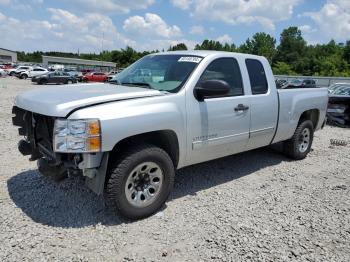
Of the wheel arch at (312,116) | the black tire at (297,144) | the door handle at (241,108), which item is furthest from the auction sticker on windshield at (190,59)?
the wheel arch at (312,116)

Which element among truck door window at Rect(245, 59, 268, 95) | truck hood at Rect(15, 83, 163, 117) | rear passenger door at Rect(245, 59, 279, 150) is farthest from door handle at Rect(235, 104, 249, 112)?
truck hood at Rect(15, 83, 163, 117)

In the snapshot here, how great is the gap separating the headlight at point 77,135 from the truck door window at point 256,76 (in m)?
2.70

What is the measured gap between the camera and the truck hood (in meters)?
3.32

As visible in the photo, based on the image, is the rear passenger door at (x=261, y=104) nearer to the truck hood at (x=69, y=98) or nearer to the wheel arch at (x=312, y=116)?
the wheel arch at (x=312, y=116)

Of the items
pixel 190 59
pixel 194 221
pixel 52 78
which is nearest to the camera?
pixel 194 221

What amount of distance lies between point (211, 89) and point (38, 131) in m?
2.08

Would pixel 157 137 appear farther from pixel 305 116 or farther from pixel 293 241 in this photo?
pixel 305 116

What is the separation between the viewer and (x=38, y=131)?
3938 millimetres

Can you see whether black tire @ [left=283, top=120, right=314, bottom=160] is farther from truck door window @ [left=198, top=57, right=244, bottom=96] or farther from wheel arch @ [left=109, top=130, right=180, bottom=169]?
wheel arch @ [left=109, top=130, right=180, bottom=169]

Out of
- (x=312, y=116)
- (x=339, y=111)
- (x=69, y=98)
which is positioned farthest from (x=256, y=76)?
(x=339, y=111)

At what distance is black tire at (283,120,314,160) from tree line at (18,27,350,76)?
68104 mm

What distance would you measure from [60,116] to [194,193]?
2240 mm

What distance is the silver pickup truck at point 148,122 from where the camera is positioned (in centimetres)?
335

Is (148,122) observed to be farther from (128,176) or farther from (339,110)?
(339,110)
